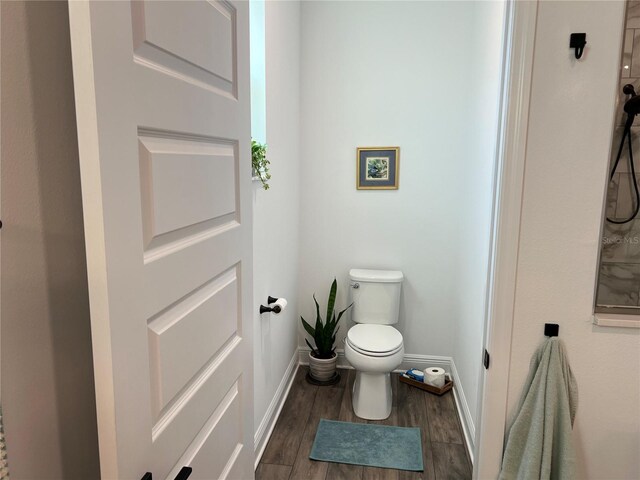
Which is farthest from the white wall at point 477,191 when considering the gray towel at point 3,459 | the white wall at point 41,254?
the gray towel at point 3,459

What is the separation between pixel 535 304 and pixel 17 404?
135cm

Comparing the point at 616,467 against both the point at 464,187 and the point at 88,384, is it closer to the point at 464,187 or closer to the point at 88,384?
the point at 88,384

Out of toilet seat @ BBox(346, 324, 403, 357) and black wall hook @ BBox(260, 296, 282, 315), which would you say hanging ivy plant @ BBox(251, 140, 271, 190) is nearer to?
black wall hook @ BBox(260, 296, 282, 315)

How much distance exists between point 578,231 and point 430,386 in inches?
75.8

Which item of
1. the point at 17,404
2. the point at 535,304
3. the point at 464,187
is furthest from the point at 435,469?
the point at 17,404

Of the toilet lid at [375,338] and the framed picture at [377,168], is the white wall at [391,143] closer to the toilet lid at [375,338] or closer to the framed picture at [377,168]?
the framed picture at [377,168]

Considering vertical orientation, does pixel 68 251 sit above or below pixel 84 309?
above

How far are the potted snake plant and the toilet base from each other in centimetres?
43

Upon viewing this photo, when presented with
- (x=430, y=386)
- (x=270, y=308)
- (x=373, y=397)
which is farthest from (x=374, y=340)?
(x=270, y=308)

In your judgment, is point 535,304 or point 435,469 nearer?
point 535,304

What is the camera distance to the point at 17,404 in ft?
2.36

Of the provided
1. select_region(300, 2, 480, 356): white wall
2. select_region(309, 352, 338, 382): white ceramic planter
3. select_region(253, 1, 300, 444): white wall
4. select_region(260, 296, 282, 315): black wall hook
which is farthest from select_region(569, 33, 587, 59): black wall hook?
select_region(309, 352, 338, 382): white ceramic planter

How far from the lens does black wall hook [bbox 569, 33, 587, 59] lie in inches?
49.5

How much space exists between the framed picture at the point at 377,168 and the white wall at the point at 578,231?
5.87 ft
